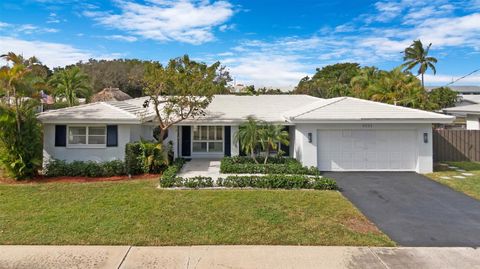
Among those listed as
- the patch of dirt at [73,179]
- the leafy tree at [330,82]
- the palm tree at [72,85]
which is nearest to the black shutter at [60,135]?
the patch of dirt at [73,179]

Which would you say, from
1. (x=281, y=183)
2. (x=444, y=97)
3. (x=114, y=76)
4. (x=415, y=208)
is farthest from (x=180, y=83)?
(x=114, y=76)

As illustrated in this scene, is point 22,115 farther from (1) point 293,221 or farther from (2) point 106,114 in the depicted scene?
(1) point 293,221

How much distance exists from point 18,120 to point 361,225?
41.2 ft

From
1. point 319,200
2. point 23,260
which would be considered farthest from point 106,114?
point 319,200

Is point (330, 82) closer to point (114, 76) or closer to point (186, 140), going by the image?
point (114, 76)

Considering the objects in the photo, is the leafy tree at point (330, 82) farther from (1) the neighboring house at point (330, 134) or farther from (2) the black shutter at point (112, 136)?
(2) the black shutter at point (112, 136)

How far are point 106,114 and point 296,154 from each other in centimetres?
892

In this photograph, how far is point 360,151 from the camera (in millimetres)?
14242

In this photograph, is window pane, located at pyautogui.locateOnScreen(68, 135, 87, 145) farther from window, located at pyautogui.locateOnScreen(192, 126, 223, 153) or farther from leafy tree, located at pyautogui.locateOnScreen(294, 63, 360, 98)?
leafy tree, located at pyautogui.locateOnScreen(294, 63, 360, 98)

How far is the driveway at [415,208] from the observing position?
686 cm

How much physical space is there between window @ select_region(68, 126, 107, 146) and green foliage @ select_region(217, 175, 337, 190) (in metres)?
6.06

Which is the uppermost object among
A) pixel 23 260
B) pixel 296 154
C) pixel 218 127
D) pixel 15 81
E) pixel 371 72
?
pixel 371 72

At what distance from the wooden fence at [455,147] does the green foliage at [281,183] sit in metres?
9.31

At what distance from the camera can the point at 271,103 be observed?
19.9m
